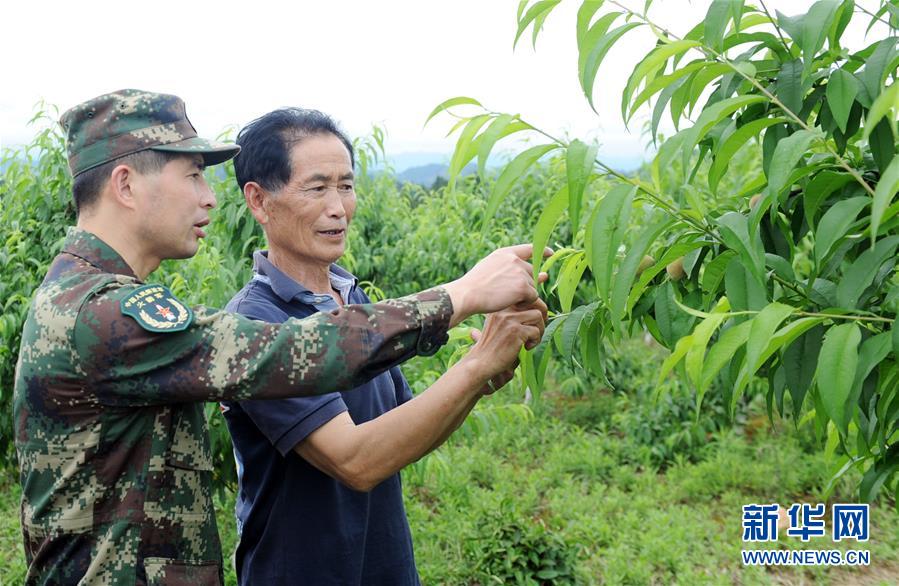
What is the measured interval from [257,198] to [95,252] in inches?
17.5

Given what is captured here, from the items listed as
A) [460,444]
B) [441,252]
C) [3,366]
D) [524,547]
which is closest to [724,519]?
[524,547]

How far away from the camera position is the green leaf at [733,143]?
1.15 meters

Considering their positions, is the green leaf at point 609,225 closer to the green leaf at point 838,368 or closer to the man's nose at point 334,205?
the green leaf at point 838,368

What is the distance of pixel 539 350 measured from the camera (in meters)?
1.58

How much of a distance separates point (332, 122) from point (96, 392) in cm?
80

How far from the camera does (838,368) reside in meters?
1.00

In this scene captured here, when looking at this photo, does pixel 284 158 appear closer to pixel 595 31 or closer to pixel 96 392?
pixel 96 392

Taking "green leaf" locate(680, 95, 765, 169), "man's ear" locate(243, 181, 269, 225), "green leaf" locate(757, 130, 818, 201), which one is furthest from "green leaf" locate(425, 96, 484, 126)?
"man's ear" locate(243, 181, 269, 225)

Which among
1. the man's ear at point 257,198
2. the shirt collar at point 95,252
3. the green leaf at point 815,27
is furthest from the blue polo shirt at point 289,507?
the green leaf at point 815,27

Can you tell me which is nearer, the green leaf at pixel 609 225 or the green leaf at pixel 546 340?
the green leaf at pixel 609 225

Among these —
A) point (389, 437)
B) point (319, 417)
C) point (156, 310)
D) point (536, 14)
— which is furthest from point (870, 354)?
point (156, 310)

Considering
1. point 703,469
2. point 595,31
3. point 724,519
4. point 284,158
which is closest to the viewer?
point 595,31

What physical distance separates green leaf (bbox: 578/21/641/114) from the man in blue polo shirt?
0.50 meters

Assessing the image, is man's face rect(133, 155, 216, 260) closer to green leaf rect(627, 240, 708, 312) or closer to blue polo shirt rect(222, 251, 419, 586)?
blue polo shirt rect(222, 251, 419, 586)
